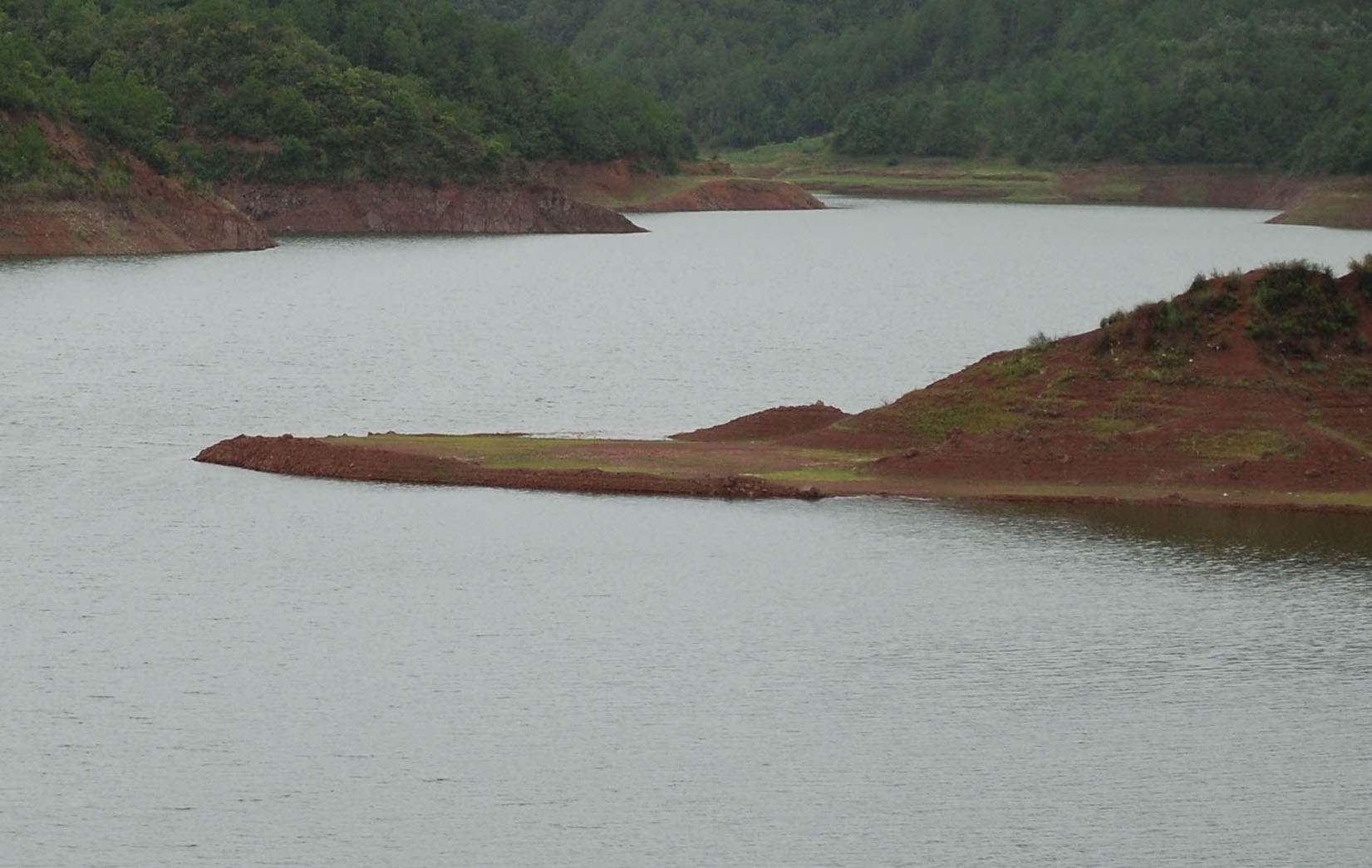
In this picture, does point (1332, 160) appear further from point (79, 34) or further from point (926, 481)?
point (926, 481)

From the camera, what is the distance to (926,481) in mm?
46156

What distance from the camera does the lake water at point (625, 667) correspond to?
25922mm

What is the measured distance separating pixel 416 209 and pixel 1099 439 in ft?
391

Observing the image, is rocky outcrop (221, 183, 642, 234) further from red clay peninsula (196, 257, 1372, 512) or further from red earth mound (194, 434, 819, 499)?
red clay peninsula (196, 257, 1372, 512)

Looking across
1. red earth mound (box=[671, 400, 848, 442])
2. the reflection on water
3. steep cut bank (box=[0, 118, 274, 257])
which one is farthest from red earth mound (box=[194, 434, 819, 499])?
steep cut bank (box=[0, 118, 274, 257])

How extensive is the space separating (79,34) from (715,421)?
360ft

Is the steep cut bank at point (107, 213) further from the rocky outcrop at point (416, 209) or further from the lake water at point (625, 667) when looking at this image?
the lake water at point (625, 667)

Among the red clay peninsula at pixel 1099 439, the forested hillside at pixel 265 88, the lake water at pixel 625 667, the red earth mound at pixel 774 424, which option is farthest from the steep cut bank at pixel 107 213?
the red earth mound at pixel 774 424

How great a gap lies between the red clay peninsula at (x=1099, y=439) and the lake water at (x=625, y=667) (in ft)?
3.65

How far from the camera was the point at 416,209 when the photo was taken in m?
162

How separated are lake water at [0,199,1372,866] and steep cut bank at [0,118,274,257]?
5745 cm

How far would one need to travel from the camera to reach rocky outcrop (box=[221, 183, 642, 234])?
6211 inches

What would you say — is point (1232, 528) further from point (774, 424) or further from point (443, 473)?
point (443, 473)

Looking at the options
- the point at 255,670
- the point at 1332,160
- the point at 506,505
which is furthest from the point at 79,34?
the point at 255,670
